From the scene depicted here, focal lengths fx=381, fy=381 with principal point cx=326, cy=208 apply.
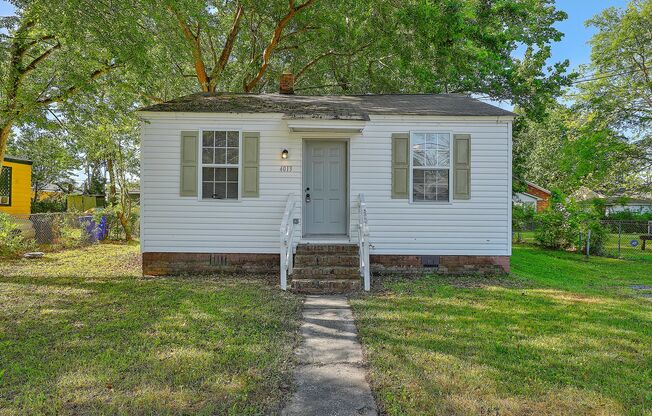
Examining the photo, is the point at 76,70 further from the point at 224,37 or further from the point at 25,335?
the point at 224,37

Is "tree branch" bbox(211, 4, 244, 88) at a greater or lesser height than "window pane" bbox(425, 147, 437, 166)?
greater

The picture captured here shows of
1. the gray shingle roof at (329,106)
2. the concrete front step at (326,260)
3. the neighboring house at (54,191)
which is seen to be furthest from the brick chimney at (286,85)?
the neighboring house at (54,191)

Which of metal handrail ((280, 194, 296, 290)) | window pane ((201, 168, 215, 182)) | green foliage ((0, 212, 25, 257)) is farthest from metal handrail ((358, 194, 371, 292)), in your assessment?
green foliage ((0, 212, 25, 257))

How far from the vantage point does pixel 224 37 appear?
46.3ft

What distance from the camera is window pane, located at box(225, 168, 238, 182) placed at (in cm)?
Answer: 796

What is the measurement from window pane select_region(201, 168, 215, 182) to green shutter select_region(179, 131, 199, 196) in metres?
0.18

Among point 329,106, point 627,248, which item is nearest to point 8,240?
point 329,106

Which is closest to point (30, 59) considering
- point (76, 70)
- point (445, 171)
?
point (76, 70)

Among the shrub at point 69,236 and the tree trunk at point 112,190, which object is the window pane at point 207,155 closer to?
the shrub at point 69,236

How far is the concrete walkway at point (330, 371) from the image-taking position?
9.16 feet

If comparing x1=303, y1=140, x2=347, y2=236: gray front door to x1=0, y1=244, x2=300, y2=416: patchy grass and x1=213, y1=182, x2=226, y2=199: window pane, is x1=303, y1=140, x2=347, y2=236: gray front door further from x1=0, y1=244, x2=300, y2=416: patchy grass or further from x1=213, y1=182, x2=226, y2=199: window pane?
x1=0, y1=244, x2=300, y2=416: patchy grass

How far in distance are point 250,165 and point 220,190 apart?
0.82 m

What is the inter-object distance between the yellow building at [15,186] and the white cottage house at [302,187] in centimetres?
990

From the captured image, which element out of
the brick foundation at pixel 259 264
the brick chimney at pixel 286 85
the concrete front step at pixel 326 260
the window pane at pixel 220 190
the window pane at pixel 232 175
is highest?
the brick chimney at pixel 286 85
